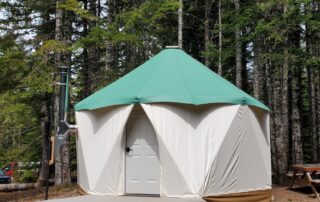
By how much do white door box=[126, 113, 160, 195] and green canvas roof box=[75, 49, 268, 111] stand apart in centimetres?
57

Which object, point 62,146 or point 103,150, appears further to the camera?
point 62,146

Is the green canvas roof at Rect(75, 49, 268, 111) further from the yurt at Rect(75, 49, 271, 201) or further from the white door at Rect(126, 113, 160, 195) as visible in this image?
the white door at Rect(126, 113, 160, 195)

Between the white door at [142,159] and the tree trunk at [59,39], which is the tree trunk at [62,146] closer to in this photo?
the tree trunk at [59,39]

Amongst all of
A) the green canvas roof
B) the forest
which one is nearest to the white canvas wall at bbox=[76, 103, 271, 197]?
the green canvas roof

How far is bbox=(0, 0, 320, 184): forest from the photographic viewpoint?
33.7 feet

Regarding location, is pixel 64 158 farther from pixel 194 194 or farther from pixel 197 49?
pixel 197 49

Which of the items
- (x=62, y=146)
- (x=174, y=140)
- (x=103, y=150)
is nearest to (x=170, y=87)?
(x=174, y=140)

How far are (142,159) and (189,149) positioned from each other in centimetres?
97

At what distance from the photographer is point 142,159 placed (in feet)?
23.9

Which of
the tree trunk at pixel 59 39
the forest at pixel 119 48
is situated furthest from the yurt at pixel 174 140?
the tree trunk at pixel 59 39

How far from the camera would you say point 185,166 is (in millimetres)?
6812

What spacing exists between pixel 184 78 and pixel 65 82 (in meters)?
2.43

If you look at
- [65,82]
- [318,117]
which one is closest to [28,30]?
[65,82]

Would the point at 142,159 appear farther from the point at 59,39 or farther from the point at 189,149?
the point at 59,39
